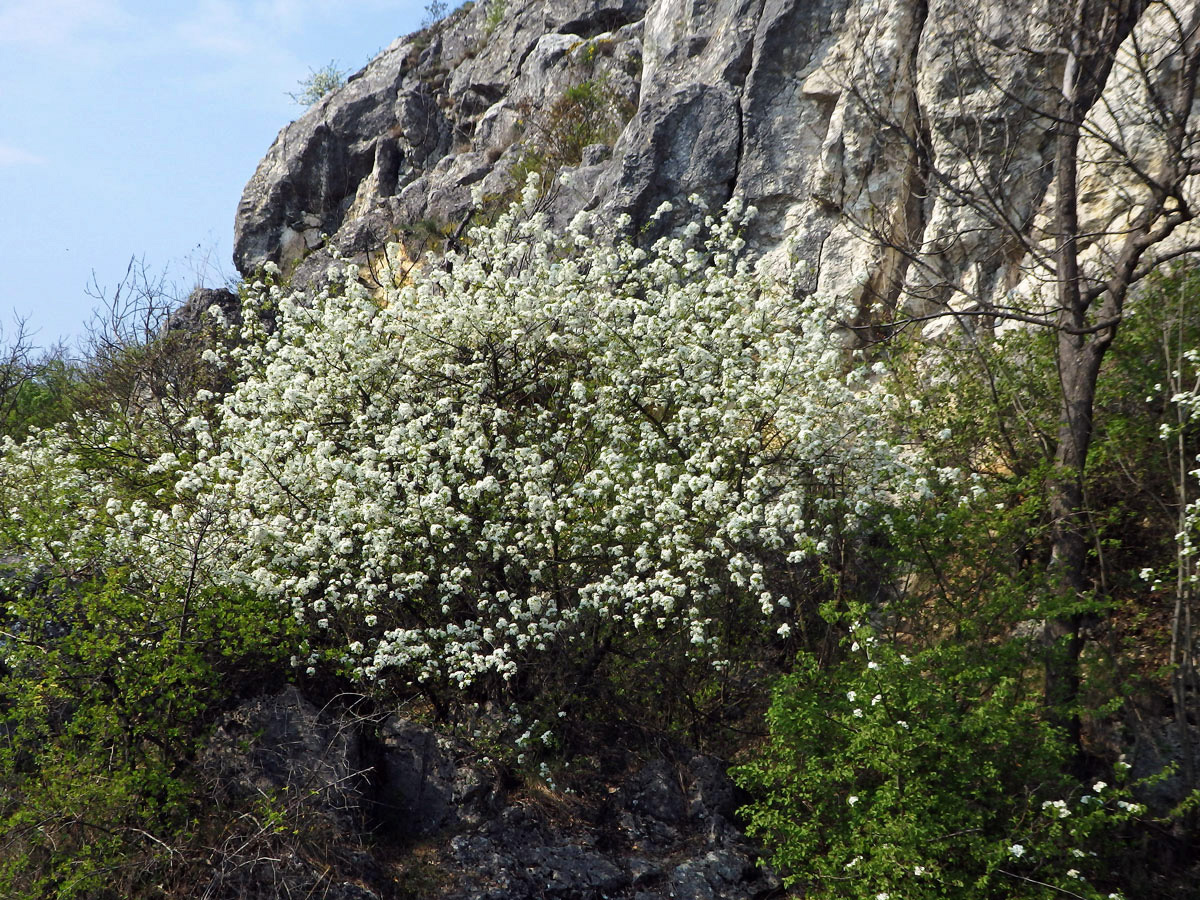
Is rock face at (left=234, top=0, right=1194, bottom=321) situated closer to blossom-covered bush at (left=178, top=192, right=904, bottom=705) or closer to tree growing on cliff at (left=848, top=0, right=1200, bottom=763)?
tree growing on cliff at (left=848, top=0, right=1200, bottom=763)

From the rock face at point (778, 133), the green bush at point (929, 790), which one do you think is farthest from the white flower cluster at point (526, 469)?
the rock face at point (778, 133)

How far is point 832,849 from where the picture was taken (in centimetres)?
576

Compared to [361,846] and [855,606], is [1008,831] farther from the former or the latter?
[361,846]

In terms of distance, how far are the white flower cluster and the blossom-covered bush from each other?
27mm

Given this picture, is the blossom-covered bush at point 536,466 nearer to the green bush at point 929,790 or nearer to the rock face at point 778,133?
the green bush at point 929,790

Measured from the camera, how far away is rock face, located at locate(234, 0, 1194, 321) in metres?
10.1

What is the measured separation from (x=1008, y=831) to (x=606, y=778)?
3670 mm

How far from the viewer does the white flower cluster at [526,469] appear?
24.0 ft

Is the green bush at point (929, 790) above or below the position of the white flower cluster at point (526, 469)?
below

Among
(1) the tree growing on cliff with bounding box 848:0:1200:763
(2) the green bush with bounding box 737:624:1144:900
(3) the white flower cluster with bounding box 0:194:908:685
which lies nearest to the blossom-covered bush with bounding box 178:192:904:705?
(3) the white flower cluster with bounding box 0:194:908:685

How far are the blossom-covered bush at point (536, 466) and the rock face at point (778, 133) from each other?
1.76 m

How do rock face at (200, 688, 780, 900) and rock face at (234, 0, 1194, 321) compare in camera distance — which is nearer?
rock face at (200, 688, 780, 900)

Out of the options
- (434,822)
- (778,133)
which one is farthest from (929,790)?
(778,133)

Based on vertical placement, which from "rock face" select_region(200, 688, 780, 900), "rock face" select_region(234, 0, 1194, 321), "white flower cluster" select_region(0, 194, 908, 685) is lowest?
"rock face" select_region(200, 688, 780, 900)
